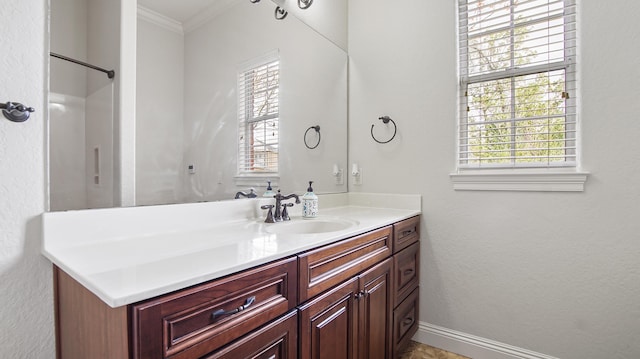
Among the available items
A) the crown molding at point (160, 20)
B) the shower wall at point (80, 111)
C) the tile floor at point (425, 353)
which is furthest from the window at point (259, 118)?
the tile floor at point (425, 353)

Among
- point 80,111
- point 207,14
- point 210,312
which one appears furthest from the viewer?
point 207,14

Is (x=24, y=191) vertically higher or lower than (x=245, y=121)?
lower

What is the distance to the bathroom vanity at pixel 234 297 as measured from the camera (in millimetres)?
644

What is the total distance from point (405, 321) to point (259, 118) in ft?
4.88

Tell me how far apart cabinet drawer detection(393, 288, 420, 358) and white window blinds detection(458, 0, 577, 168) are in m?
0.92

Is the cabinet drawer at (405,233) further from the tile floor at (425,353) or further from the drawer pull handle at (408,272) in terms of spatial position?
the tile floor at (425,353)

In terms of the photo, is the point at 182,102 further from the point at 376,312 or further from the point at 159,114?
the point at 376,312

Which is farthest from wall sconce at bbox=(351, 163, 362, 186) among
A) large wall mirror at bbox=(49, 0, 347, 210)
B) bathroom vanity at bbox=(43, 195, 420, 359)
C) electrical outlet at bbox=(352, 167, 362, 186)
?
bathroom vanity at bbox=(43, 195, 420, 359)

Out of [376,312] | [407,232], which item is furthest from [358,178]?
[376,312]

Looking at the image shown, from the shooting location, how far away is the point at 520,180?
1683mm

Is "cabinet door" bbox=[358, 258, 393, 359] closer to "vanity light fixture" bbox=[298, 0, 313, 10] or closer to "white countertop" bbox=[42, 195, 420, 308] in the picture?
"white countertop" bbox=[42, 195, 420, 308]

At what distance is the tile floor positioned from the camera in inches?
72.7

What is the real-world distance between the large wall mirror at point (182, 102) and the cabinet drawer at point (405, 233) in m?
0.65

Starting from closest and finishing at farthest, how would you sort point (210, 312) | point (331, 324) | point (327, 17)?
point (210, 312) → point (331, 324) → point (327, 17)
